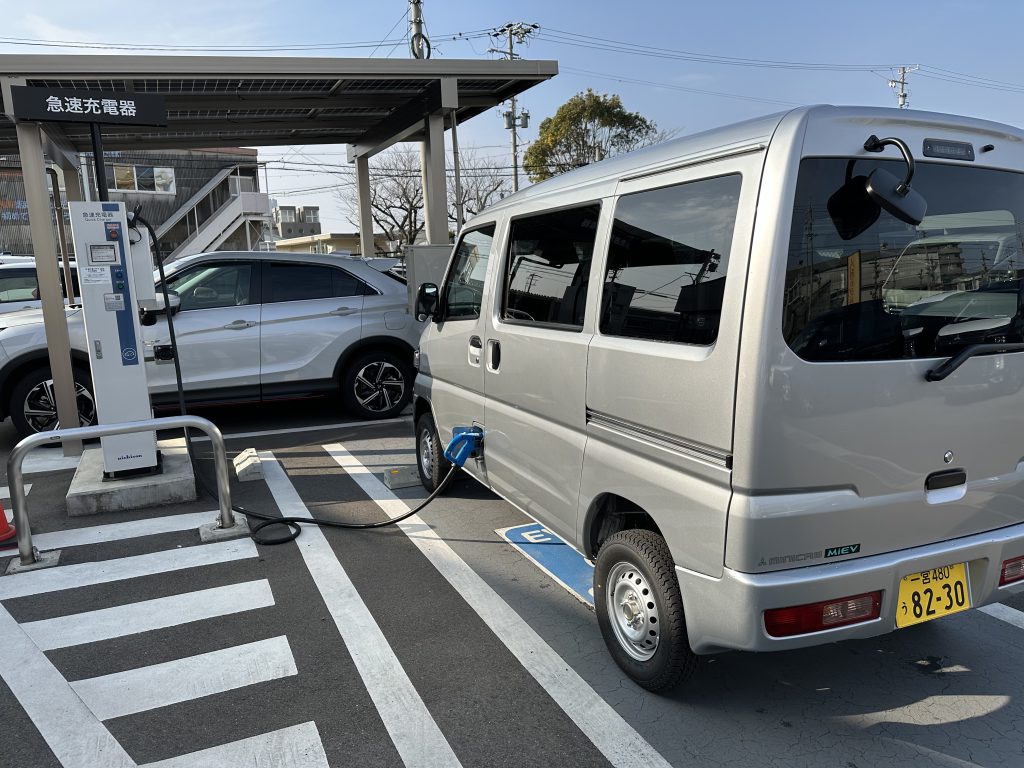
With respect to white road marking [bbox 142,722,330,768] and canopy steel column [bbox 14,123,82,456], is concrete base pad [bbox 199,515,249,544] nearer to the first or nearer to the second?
white road marking [bbox 142,722,330,768]

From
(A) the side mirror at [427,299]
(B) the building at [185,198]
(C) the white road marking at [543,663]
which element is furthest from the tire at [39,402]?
(B) the building at [185,198]

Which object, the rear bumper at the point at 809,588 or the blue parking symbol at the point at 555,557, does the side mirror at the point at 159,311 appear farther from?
the rear bumper at the point at 809,588

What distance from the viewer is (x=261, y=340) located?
7129 millimetres

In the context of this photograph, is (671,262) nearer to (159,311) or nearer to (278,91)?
(159,311)

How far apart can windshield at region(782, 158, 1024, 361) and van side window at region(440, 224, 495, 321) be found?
88.0 inches

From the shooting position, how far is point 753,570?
2246 mm

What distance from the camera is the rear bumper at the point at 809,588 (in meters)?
2.25

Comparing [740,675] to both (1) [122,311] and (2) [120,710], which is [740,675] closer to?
(2) [120,710]

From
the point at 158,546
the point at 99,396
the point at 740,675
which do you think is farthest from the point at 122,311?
the point at 740,675

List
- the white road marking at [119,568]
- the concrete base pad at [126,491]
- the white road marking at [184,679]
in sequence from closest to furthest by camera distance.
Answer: the white road marking at [184,679], the white road marking at [119,568], the concrete base pad at [126,491]

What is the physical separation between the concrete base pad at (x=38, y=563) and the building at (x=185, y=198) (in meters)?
35.8

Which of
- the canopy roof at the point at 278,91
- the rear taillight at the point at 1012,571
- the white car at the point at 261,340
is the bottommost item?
the rear taillight at the point at 1012,571

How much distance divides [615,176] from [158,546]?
3566 mm

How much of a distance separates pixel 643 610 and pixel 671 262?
1.32m
